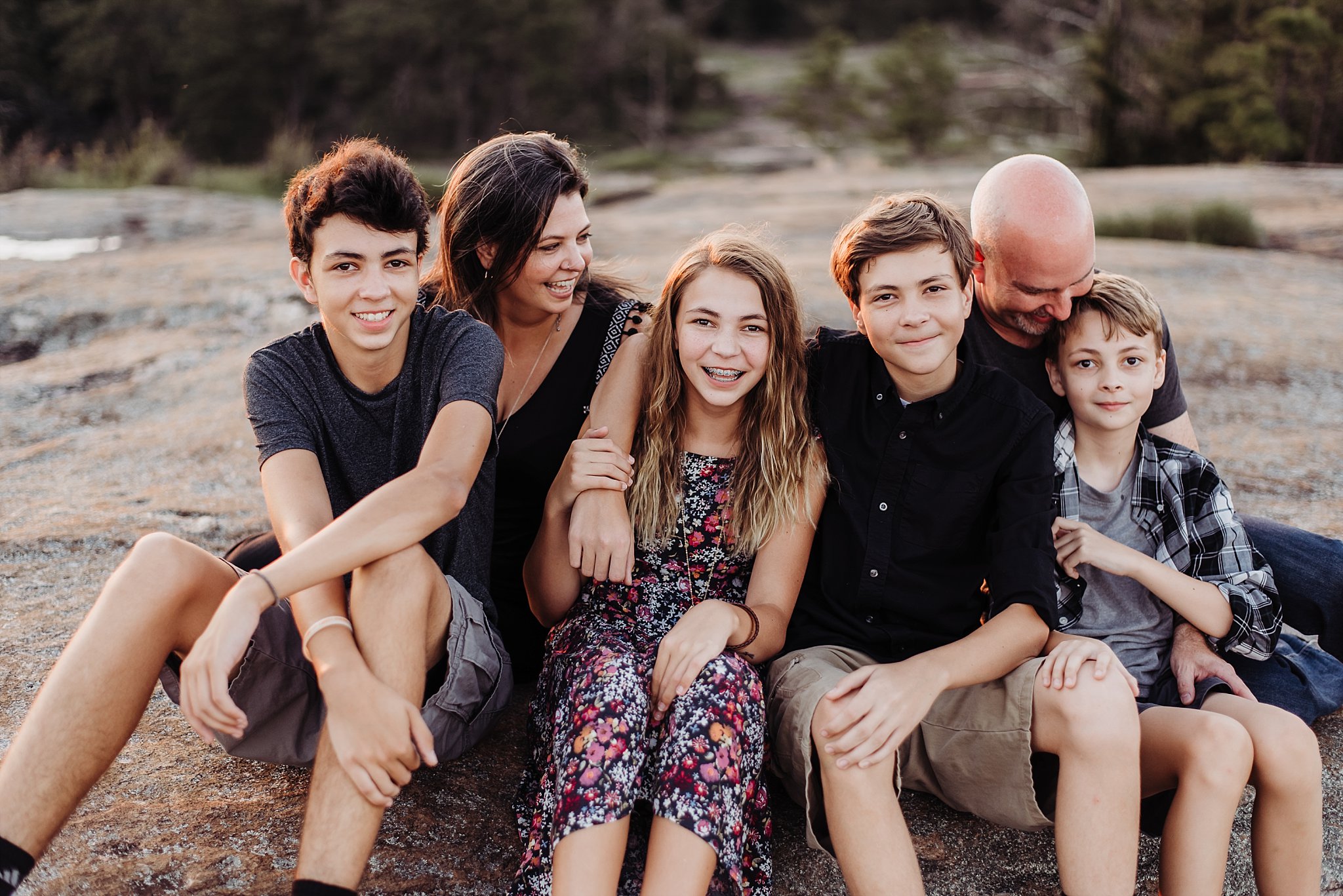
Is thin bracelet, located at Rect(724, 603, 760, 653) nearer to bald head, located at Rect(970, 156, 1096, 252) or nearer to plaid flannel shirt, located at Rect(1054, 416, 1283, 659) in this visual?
plaid flannel shirt, located at Rect(1054, 416, 1283, 659)

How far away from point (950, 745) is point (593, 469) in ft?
3.26

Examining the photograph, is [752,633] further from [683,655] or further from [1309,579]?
[1309,579]

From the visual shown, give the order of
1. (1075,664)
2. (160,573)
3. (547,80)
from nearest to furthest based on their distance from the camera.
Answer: (160,573)
(1075,664)
(547,80)

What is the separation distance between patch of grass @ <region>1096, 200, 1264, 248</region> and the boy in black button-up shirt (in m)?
7.41

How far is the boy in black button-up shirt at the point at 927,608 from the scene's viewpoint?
6.68ft

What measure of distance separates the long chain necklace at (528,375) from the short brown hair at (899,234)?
794 mm

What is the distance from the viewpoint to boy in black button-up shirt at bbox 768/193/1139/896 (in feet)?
6.68

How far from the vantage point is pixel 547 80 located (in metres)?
24.9

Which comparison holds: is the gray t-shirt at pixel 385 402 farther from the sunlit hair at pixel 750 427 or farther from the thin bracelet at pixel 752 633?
the thin bracelet at pixel 752 633

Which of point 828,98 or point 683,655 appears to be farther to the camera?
point 828,98

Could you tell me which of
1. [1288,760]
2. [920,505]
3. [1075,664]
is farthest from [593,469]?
[1288,760]

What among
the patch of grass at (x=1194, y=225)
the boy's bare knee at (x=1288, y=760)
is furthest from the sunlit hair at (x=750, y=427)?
the patch of grass at (x=1194, y=225)

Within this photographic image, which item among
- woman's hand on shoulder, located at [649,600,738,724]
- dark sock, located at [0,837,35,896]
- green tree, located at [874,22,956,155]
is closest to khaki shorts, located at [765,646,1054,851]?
woman's hand on shoulder, located at [649,600,738,724]

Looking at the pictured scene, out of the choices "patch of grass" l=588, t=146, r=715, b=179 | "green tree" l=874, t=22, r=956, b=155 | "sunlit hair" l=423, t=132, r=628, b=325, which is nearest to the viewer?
"sunlit hair" l=423, t=132, r=628, b=325
